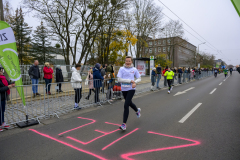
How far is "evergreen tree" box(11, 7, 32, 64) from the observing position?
26.2 metres

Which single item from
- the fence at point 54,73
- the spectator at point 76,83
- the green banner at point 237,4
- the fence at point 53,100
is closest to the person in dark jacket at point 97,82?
the fence at point 53,100

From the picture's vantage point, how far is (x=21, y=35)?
A: 26.6m

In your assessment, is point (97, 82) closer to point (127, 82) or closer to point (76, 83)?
point (76, 83)

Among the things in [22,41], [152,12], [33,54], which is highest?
[152,12]

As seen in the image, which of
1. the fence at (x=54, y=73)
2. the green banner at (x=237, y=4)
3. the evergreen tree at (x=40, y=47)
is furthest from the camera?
the evergreen tree at (x=40, y=47)

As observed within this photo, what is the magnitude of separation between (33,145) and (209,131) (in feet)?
13.9

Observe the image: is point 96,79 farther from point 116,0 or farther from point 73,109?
point 116,0

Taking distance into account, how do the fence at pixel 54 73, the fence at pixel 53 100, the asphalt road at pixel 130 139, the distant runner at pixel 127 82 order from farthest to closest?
the fence at pixel 54 73
the fence at pixel 53 100
the distant runner at pixel 127 82
the asphalt road at pixel 130 139

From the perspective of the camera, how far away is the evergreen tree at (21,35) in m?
26.2

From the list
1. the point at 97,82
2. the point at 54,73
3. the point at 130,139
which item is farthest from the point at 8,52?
the point at 54,73

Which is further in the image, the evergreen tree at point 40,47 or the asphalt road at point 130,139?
the evergreen tree at point 40,47

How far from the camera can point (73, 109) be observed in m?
6.39

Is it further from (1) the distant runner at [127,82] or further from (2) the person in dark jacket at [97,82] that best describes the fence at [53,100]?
(1) the distant runner at [127,82]

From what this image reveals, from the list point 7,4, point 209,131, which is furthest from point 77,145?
point 7,4
